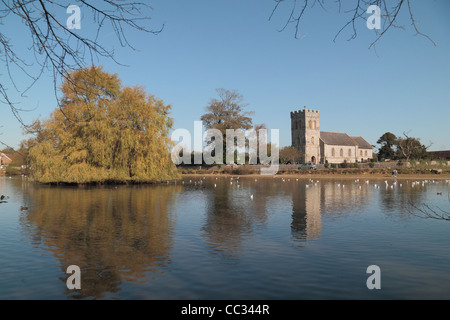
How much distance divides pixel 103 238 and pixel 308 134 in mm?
80951

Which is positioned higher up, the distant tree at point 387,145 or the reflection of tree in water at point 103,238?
the distant tree at point 387,145

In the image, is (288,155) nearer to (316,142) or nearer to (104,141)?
(316,142)

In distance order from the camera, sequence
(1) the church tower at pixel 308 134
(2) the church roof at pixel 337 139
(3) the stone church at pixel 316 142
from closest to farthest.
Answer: (1) the church tower at pixel 308 134
(3) the stone church at pixel 316 142
(2) the church roof at pixel 337 139

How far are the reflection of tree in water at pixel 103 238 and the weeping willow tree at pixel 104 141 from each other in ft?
49.1

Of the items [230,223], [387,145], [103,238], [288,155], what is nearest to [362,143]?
[387,145]

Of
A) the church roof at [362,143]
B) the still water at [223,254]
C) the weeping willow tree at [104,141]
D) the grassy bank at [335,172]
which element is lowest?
the still water at [223,254]

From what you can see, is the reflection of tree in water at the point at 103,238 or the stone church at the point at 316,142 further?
the stone church at the point at 316,142

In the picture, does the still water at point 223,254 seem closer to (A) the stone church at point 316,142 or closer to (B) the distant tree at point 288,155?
(B) the distant tree at point 288,155

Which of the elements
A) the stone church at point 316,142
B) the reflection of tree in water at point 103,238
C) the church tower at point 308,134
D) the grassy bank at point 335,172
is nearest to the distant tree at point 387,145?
the stone church at point 316,142

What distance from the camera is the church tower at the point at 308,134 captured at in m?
86.9

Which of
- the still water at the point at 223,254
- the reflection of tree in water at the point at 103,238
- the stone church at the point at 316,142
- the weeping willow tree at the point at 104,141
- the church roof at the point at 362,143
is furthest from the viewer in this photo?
the church roof at the point at 362,143

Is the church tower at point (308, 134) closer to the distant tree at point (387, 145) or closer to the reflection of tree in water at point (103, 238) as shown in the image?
the distant tree at point (387, 145)
